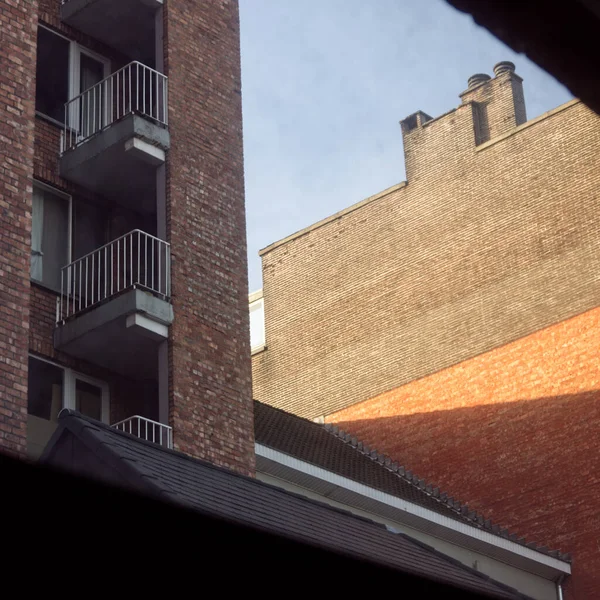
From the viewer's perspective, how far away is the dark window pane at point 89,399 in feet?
58.1

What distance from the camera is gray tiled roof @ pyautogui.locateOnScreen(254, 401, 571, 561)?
2241cm

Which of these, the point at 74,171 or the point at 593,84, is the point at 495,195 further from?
the point at 593,84

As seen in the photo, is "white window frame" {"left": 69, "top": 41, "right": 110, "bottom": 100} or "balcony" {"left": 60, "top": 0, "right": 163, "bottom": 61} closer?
"white window frame" {"left": 69, "top": 41, "right": 110, "bottom": 100}

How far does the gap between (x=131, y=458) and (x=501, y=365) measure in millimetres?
18491

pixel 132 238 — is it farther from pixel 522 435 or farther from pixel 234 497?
pixel 522 435

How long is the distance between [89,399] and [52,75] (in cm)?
528

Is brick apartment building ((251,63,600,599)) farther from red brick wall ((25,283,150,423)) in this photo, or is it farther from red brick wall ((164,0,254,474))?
red brick wall ((25,283,150,423))

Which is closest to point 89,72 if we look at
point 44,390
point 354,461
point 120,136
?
point 120,136

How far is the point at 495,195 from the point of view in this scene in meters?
29.2

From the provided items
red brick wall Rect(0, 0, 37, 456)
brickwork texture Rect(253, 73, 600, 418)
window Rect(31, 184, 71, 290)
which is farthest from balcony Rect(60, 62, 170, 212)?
brickwork texture Rect(253, 73, 600, 418)

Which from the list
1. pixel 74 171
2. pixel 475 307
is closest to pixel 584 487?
pixel 475 307

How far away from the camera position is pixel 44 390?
17.1m

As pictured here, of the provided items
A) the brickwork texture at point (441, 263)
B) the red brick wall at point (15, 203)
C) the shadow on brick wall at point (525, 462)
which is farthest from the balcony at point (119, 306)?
the brickwork texture at point (441, 263)

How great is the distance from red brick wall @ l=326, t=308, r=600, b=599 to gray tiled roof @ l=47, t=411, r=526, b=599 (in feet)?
39.9
